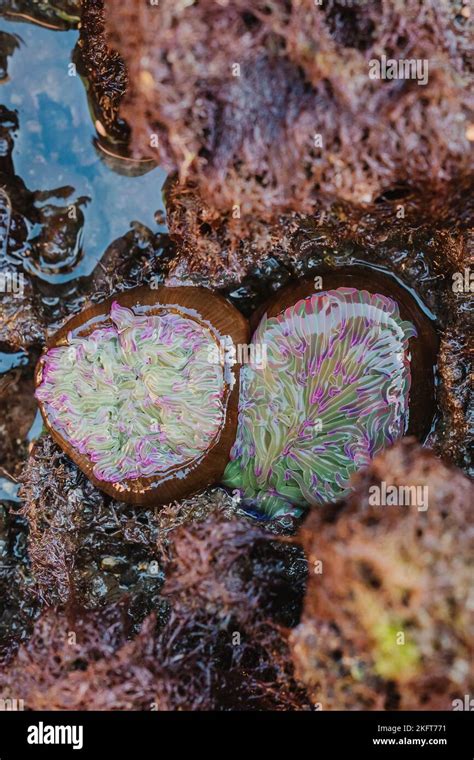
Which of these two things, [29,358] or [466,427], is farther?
[29,358]

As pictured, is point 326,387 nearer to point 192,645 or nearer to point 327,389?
point 327,389

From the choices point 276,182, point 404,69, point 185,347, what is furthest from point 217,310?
A: point 404,69

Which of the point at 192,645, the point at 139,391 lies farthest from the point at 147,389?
the point at 192,645

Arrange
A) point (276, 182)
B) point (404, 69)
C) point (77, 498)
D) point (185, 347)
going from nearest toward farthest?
point (404, 69) < point (276, 182) < point (185, 347) < point (77, 498)

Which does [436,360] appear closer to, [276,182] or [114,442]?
[276,182]

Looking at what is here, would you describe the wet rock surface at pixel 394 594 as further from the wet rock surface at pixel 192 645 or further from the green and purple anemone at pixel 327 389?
the green and purple anemone at pixel 327 389

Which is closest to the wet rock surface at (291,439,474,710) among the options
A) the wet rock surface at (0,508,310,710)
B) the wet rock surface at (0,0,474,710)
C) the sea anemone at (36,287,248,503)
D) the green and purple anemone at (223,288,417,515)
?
the wet rock surface at (0,0,474,710)

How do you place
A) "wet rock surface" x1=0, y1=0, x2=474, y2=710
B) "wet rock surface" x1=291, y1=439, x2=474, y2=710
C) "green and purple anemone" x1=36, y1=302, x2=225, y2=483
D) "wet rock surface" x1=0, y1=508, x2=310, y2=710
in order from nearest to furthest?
"wet rock surface" x1=291, y1=439, x2=474, y2=710 < "wet rock surface" x1=0, y1=0, x2=474, y2=710 < "wet rock surface" x1=0, y1=508, x2=310, y2=710 < "green and purple anemone" x1=36, y1=302, x2=225, y2=483

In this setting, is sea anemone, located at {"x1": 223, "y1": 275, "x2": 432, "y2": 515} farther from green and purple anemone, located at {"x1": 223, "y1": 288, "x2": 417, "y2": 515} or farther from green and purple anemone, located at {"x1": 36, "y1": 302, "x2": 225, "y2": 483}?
green and purple anemone, located at {"x1": 36, "y1": 302, "x2": 225, "y2": 483}
